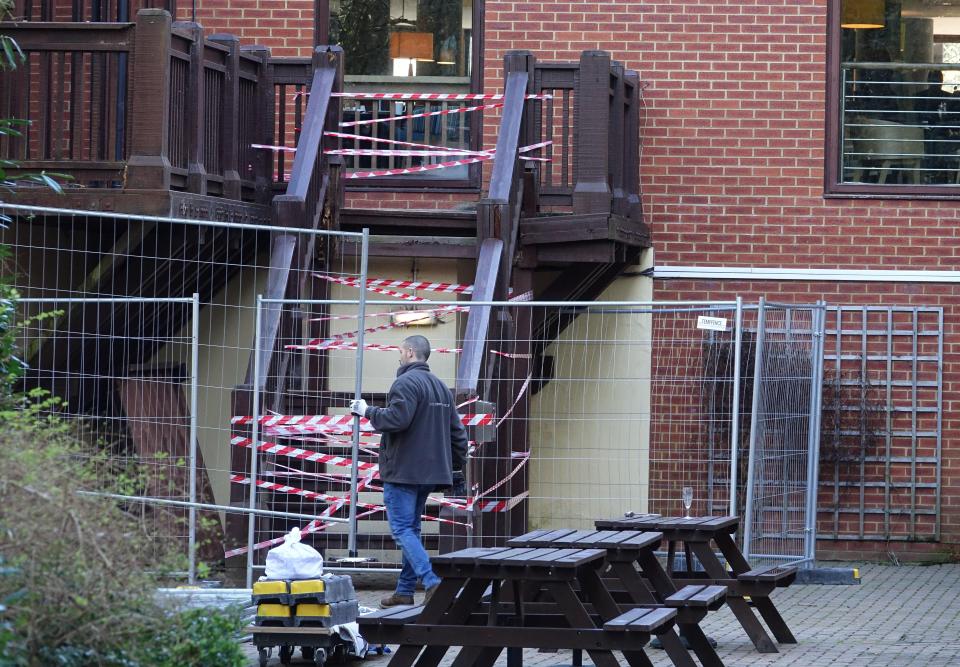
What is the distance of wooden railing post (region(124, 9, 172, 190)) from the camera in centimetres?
974

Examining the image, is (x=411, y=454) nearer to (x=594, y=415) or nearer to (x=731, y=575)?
(x=731, y=575)

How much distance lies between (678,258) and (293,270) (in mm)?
3766

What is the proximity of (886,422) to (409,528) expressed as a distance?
5322mm

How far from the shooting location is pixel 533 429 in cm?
1309

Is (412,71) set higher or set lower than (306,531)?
higher

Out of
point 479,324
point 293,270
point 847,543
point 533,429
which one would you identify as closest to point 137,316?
point 293,270

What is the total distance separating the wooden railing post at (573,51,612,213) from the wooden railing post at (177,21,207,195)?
2.66m

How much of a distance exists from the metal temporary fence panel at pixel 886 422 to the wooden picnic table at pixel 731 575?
411 centimetres

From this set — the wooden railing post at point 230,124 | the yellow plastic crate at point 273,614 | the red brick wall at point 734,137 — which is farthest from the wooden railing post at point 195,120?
the yellow plastic crate at point 273,614

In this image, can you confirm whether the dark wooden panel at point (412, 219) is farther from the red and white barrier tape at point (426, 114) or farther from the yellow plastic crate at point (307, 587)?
the yellow plastic crate at point (307, 587)

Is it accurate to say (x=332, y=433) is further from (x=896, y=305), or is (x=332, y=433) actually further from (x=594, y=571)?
(x=896, y=305)

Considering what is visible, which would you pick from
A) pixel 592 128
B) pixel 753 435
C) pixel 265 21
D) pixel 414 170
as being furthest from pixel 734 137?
pixel 265 21

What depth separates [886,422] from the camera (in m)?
13.0

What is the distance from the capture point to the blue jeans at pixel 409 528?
902 centimetres
